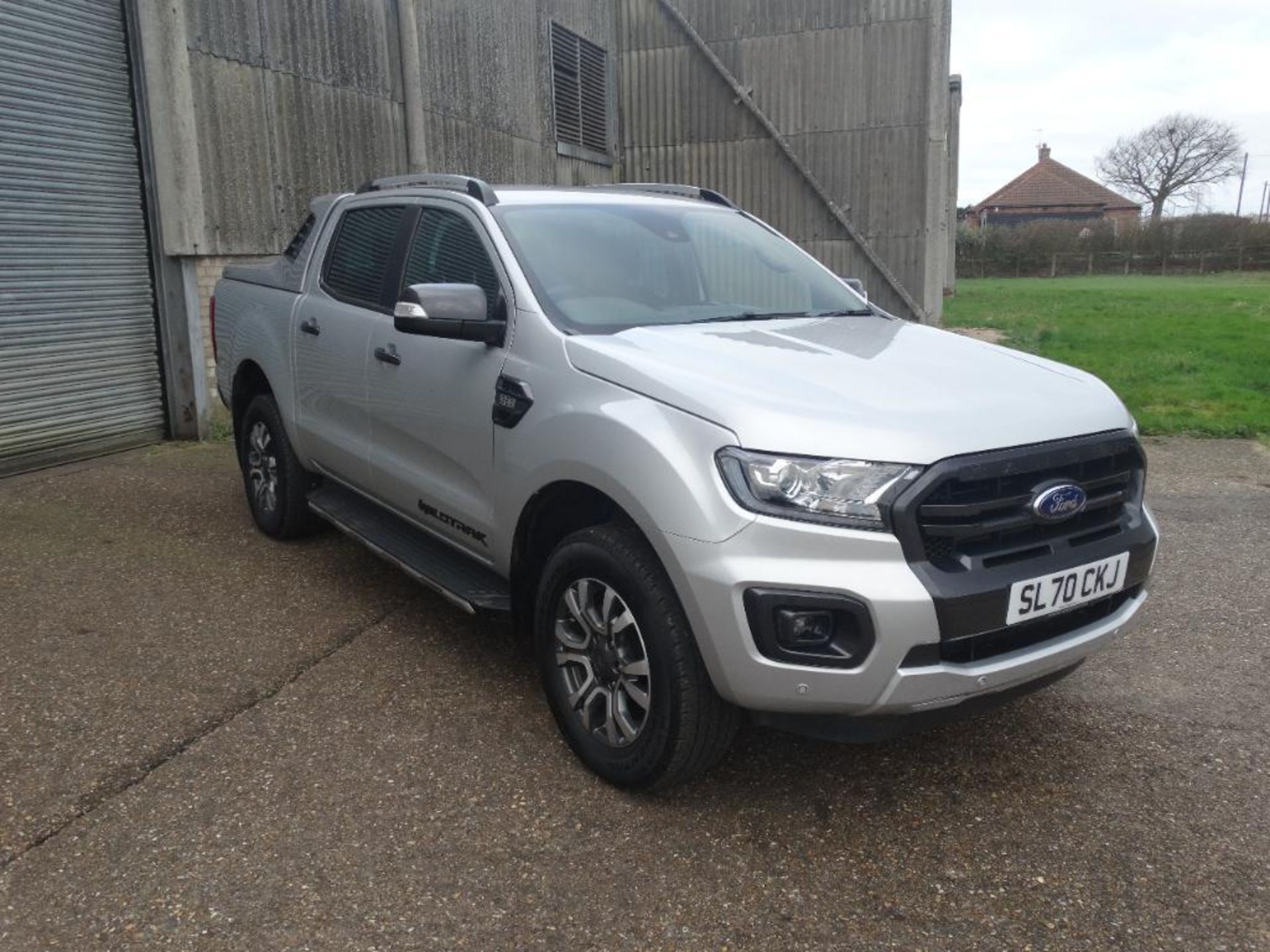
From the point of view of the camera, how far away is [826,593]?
2559mm

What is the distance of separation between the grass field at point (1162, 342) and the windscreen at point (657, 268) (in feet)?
19.5

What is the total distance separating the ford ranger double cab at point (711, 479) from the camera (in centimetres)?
261

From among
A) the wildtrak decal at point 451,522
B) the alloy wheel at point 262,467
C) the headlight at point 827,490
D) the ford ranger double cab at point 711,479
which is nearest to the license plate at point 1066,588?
the ford ranger double cab at point 711,479

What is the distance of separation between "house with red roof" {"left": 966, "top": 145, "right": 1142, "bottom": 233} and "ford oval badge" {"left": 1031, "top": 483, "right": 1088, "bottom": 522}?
7028cm

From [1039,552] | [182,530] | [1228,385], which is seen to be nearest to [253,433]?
[182,530]

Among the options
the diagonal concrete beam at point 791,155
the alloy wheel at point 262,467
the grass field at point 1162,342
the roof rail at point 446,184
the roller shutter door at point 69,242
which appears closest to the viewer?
the roof rail at point 446,184

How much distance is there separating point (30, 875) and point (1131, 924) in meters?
2.77

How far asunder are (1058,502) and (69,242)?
281 inches

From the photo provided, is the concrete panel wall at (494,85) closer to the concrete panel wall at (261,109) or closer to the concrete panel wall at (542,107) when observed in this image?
the concrete panel wall at (542,107)

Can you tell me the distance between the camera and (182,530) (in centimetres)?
586

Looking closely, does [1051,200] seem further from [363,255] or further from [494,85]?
[363,255]

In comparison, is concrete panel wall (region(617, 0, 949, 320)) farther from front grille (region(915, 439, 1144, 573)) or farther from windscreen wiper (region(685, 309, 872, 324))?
front grille (region(915, 439, 1144, 573))

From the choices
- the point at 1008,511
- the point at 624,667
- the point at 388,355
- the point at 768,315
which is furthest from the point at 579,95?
the point at 1008,511

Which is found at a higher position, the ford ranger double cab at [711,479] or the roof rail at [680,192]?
the roof rail at [680,192]
